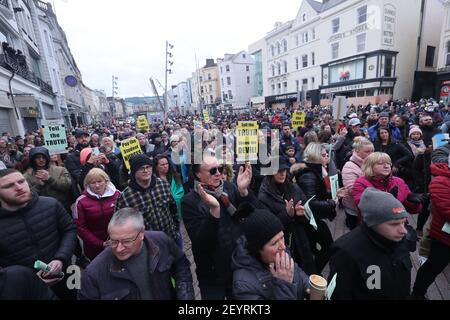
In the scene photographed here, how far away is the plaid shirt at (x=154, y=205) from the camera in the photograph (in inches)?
108

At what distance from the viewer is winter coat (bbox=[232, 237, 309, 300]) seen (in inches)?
62.8

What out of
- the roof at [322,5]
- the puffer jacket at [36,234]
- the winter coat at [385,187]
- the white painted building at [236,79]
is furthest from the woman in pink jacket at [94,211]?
the white painted building at [236,79]

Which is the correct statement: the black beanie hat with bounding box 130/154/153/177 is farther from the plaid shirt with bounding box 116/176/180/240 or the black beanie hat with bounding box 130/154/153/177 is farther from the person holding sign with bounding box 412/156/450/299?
the person holding sign with bounding box 412/156/450/299

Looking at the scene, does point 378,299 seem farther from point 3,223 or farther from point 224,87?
point 224,87

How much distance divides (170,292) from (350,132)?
6806 millimetres

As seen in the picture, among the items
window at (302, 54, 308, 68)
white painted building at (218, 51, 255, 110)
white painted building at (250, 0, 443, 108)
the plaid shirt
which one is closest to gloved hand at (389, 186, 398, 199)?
the plaid shirt

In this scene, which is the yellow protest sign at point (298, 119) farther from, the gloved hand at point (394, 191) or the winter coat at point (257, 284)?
the winter coat at point (257, 284)

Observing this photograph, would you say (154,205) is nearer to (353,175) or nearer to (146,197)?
(146,197)

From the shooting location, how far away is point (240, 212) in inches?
90.8

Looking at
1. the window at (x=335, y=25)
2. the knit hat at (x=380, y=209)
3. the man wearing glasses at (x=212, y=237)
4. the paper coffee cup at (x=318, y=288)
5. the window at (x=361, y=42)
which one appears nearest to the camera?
the paper coffee cup at (x=318, y=288)

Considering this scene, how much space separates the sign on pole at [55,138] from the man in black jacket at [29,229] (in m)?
3.76

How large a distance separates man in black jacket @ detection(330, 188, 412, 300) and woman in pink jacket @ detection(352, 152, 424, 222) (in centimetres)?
97

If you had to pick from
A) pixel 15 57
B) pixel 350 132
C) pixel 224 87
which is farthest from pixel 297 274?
pixel 224 87
